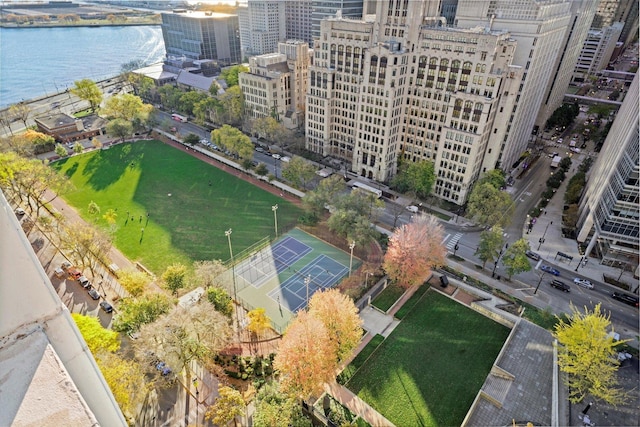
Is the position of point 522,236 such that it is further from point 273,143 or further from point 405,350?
point 273,143

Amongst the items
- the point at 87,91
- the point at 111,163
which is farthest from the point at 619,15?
the point at 87,91

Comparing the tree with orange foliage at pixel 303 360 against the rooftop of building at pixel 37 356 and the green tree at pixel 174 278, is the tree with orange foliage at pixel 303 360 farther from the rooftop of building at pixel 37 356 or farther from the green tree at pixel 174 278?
the rooftop of building at pixel 37 356

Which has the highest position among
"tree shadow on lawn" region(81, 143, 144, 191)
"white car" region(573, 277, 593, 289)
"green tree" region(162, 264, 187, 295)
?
"green tree" region(162, 264, 187, 295)

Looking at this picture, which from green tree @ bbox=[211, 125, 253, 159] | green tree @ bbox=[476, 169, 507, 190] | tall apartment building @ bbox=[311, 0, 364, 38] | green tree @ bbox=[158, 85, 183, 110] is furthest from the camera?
tall apartment building @ bbox=[311, 0, 364, 38]

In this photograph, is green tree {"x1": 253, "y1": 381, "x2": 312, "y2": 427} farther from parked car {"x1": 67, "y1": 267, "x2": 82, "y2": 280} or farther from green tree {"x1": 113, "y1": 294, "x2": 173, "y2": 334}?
parked car {"x1": 67, "y1": 267, "x2": 82, "y2": 280}

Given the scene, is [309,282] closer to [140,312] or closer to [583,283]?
[140,312]

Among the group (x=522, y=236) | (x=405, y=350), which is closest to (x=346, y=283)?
(x=405, y=350)

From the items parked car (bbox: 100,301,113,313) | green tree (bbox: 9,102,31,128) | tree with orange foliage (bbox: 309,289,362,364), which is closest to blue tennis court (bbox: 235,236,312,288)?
tree with orange foliage (bbox: 309,289,362,364)

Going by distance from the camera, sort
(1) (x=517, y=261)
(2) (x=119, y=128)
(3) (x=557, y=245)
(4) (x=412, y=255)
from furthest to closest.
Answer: (2) (x=119, y=128) → (3) (x=557, y=245) → (1) (x=517, y=261) → (4) (x=412, y=255)
